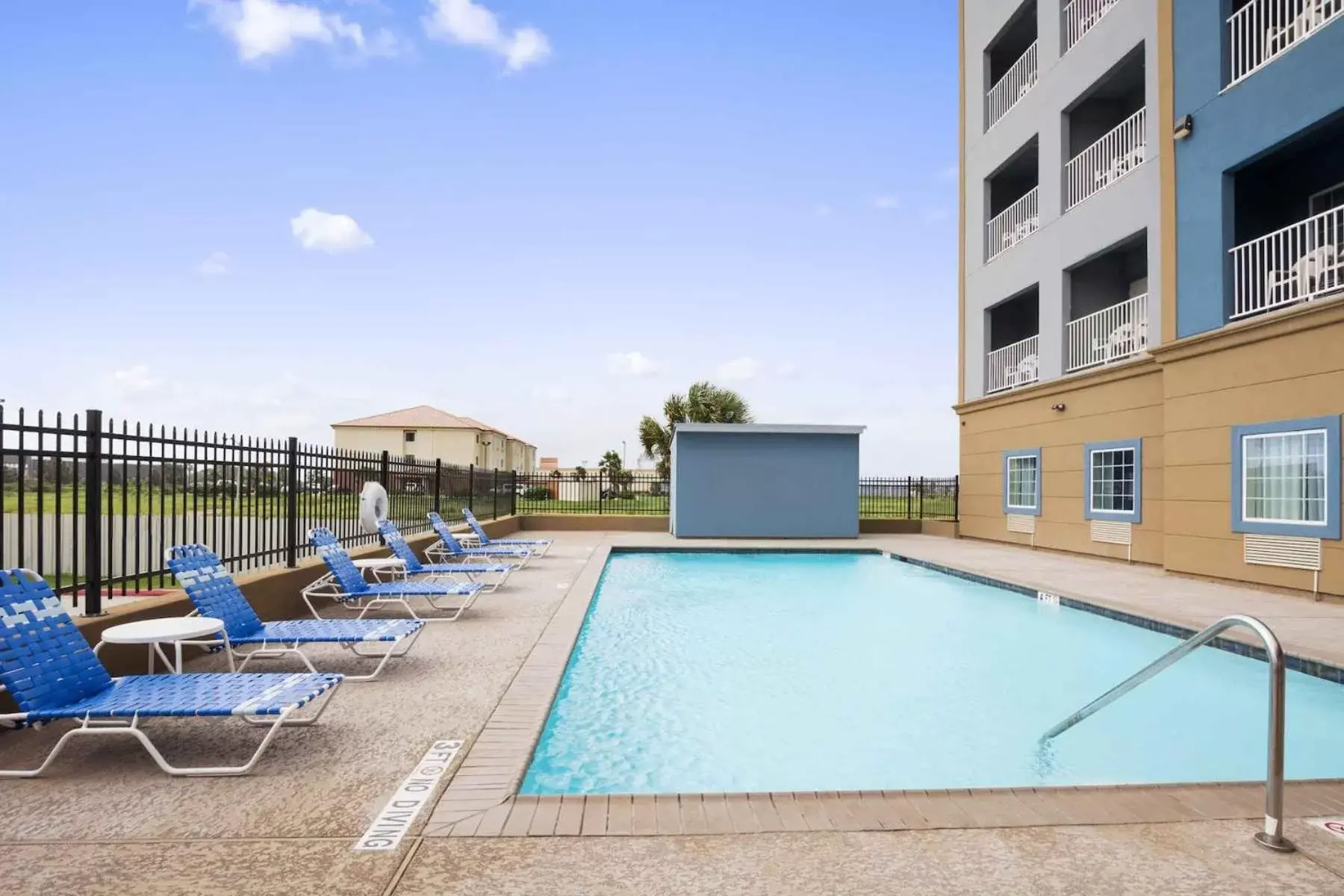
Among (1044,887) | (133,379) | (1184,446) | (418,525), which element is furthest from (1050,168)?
(133,379)

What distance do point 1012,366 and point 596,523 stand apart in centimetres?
1133

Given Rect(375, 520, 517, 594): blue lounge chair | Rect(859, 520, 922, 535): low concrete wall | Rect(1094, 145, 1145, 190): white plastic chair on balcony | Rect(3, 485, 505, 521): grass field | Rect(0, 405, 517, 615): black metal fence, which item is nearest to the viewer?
Rect(0, 405, 517, 615): black metal fence

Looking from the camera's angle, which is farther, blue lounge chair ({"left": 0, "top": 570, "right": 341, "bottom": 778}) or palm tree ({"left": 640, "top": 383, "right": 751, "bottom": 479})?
palm tree ({"left": 640, "top": 383, "right": 751, "bottom": 479})

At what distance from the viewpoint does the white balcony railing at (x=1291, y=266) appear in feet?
32.9

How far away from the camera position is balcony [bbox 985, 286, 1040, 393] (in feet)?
57.7

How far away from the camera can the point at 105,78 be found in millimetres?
12969

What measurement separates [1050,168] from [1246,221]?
15.1 feet

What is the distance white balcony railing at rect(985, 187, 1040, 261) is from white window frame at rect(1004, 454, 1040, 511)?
445 cm

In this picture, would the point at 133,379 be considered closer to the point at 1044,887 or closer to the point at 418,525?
the point at 418,525

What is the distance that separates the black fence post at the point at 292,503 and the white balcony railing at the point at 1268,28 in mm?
12379

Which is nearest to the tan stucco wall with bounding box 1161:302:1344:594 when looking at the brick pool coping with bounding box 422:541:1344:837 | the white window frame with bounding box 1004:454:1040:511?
the white window frame with bounding box 1004:454:1040:511

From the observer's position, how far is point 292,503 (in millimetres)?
8812

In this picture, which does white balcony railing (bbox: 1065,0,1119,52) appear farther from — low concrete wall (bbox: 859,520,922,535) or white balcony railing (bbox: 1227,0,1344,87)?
low concrete wall (bbox: 859,520,922,535)

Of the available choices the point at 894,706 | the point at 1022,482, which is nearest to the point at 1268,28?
the point at 1022,482
